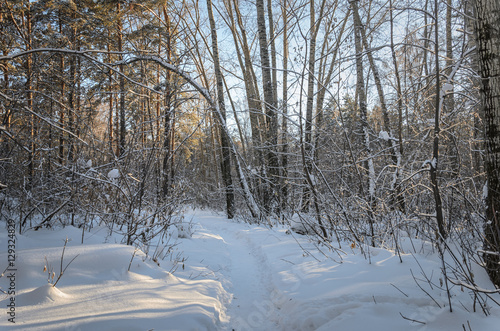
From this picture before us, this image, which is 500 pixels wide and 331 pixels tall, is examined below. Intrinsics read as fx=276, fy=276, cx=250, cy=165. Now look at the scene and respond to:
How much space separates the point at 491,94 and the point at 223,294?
3.12m

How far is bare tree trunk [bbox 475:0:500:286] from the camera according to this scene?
6.94 feet

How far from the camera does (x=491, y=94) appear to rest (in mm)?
2148

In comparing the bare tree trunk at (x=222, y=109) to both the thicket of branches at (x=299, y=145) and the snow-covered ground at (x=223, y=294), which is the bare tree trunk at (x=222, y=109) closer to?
the thicket of branches at (x=299, y=145)

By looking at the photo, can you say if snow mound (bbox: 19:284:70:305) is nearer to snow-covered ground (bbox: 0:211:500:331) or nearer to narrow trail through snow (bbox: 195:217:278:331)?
snow-covered ground (bbox: 0:211:500:331)

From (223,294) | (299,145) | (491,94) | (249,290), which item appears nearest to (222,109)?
(299,145)

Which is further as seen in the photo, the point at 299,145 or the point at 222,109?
the point at 222,109

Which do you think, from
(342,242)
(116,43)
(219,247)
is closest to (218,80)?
(116,43)

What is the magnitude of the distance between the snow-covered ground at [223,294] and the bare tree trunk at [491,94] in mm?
477

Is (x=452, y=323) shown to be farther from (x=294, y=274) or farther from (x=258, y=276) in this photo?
(x=258, y=276)

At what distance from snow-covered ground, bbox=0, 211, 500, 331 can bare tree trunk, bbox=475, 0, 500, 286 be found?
477 millimetres

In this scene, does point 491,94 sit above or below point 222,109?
below

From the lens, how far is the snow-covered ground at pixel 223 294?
76.5 inches

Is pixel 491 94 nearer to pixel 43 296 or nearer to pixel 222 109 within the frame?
pixel 43 296

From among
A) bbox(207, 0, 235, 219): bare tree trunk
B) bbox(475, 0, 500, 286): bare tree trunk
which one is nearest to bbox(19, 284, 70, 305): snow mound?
bbox(475, 0, 500, 286): bare tree trunk
